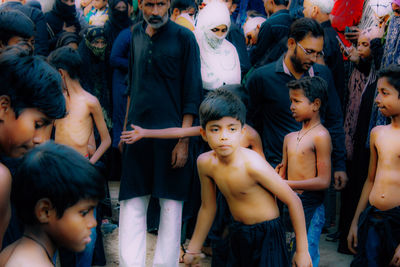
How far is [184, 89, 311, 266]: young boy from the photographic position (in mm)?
2779

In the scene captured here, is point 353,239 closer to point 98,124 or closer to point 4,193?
point 98,124

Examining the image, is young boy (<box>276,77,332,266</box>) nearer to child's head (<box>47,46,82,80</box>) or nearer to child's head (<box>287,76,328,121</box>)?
child's head (<box>287,76,328,121</box>)

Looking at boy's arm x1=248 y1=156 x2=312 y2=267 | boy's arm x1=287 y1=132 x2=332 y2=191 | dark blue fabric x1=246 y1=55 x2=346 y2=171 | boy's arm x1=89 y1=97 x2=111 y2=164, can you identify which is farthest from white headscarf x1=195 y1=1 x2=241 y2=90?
boy's arm x1=248 y1=156 x2=312 y2=267

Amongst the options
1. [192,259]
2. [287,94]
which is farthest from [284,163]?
[192,259]

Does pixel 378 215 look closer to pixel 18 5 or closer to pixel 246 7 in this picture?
pixel 18 5

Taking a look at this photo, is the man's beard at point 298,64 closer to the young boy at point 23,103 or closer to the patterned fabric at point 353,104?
the patterned fabric at point 353,104

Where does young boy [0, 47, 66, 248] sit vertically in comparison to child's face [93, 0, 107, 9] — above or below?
below

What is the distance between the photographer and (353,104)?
518cm

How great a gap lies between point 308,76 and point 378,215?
106cm

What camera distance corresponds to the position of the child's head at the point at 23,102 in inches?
80.4

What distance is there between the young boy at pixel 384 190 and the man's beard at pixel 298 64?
0.55 meters

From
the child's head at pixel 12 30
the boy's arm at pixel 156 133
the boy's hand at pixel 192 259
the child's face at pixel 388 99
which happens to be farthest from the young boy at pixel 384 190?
the child's head at pixel 12 30

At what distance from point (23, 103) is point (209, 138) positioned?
1.11 metres

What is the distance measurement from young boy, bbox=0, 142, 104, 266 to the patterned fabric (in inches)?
147
